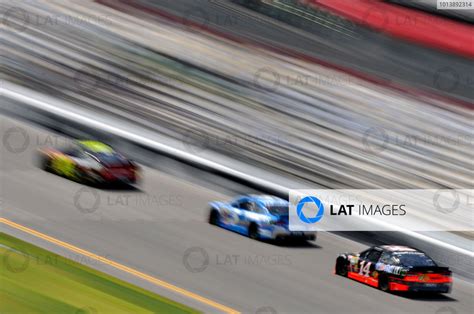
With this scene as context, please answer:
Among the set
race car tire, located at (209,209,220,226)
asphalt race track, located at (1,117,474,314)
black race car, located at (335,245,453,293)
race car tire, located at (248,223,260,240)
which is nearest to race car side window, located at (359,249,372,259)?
black race car, located at (335,245,453,293)

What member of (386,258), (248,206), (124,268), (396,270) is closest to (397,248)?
(386,258)

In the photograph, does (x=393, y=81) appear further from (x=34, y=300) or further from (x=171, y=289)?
(x=34, y=300)

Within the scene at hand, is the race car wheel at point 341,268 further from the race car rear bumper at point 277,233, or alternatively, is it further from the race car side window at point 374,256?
the race car rear bumper at point 277,233

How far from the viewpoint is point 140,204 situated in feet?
55.9

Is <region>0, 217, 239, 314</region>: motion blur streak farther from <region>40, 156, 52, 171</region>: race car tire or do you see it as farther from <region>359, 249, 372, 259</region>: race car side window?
<region>359, 249, 372, 259</region>: race car side window

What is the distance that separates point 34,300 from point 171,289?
2.47 metres

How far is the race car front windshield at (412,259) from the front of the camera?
14.6 meters

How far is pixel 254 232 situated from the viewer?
53.1 feet

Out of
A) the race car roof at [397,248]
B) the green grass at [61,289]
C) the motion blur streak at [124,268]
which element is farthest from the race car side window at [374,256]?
the green grass at [61,289]

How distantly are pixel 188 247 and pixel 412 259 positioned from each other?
13.0 feet

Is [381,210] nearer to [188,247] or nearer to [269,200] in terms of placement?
[269,200]

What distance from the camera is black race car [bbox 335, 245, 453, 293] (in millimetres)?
14430

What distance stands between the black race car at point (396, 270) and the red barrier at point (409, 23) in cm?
1071

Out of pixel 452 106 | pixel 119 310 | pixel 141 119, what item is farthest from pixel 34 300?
pixel 452 106
